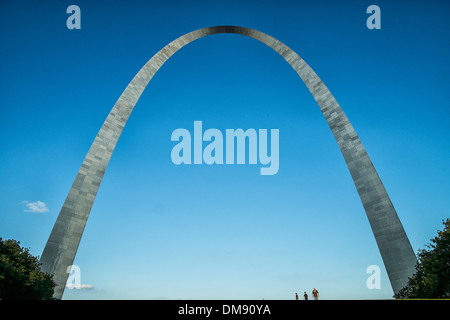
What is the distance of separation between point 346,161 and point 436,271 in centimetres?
1013

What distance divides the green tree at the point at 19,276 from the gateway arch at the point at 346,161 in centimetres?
399

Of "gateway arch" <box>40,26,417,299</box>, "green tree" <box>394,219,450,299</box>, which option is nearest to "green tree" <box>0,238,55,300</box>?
"gateway arch" <box>40,26,417,299</box>

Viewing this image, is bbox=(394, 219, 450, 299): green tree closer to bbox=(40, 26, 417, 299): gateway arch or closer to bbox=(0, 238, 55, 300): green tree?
bbox=(40, 26, 417, 299): gateway arch

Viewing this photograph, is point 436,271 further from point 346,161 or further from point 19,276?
point 19,276

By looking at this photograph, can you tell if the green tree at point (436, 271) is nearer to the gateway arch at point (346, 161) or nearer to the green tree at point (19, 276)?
the gateway arch at point (346, 161)

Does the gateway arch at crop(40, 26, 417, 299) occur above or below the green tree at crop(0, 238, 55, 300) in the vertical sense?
above

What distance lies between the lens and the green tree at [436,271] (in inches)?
584

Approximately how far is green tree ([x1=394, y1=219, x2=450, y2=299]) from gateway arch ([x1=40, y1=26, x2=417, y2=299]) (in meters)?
3.49

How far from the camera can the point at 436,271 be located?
15.0 metres

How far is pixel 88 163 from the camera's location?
80.6ft

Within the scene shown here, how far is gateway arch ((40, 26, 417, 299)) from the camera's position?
2023 centimetres

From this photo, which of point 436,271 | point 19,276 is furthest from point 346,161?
point 19,276
